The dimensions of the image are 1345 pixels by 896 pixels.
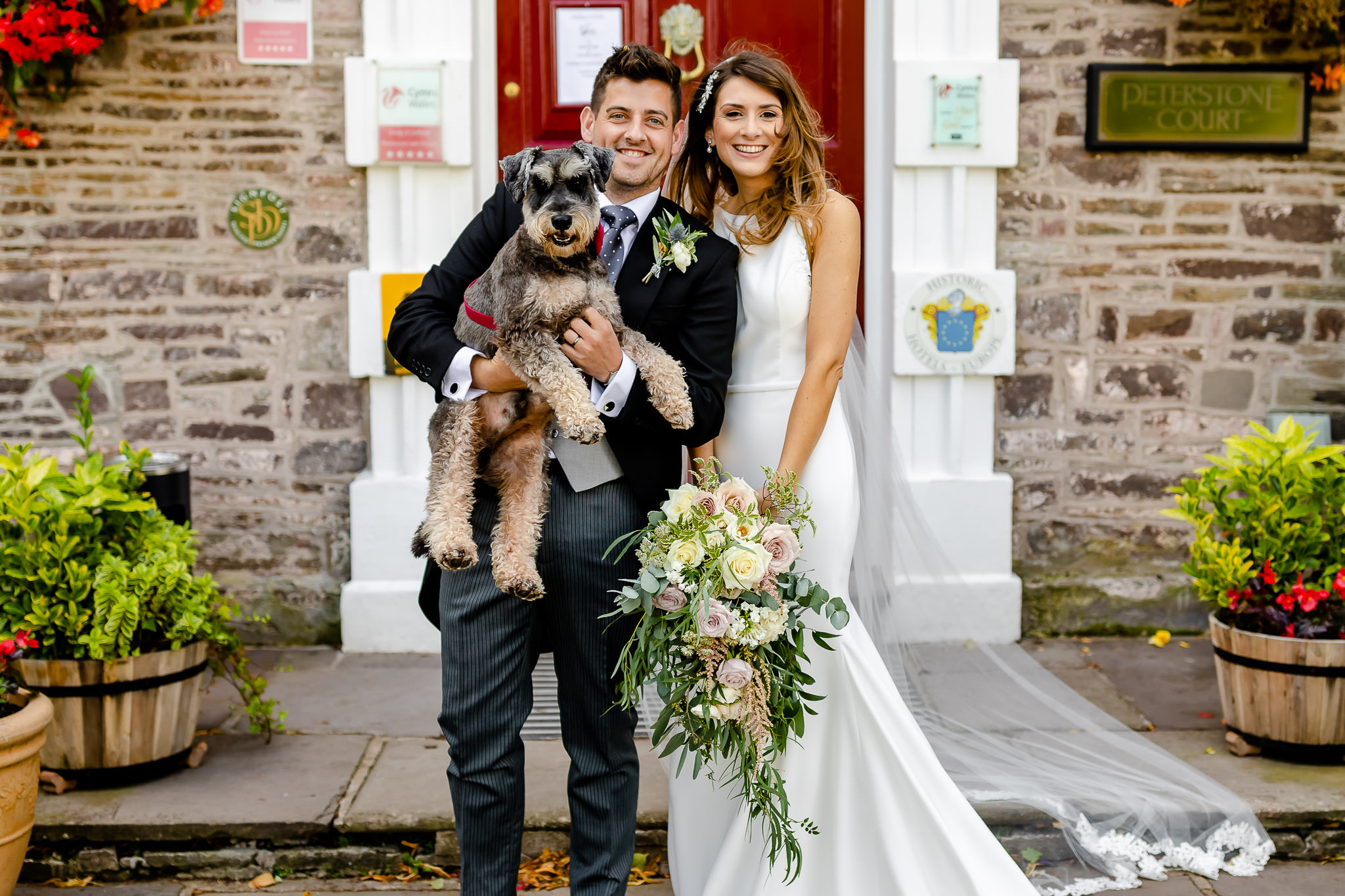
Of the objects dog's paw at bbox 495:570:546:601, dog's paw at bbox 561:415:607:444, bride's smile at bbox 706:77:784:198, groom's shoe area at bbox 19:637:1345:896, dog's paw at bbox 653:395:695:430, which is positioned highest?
bride's smile at bbox 706:77:784:198

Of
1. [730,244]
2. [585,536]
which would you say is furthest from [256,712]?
[730,244]

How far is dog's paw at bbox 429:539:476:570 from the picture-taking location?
7.79 feet

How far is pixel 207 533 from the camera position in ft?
15.8

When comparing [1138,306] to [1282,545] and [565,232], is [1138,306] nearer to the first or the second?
[1282,545]

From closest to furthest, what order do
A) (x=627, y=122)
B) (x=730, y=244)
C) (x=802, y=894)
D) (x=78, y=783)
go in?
(x=627, y=122) < (x=730, y=244) < (x=802, y=894) < (x=78, y=783)

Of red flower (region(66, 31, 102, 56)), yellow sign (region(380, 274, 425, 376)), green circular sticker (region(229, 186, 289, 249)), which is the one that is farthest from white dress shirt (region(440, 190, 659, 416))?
red flower (region(66, 31, 102, 56))

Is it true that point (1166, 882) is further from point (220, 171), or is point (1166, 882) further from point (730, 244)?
point (220, 171)

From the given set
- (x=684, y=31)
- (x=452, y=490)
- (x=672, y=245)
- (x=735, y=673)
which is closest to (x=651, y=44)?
(x=684, y=31)

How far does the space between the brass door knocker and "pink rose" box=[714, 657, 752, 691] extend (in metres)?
3.12

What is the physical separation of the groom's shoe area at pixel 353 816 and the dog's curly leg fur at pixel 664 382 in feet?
4.64

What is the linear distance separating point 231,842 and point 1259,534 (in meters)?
3.24

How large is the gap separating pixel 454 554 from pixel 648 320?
2.12ft

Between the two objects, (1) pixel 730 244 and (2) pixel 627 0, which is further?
(2) pixel 627 0

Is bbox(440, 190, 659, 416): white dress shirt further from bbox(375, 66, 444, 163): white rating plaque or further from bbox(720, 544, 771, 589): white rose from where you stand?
bbox(375, 66, 444, 163): white rating plaque
